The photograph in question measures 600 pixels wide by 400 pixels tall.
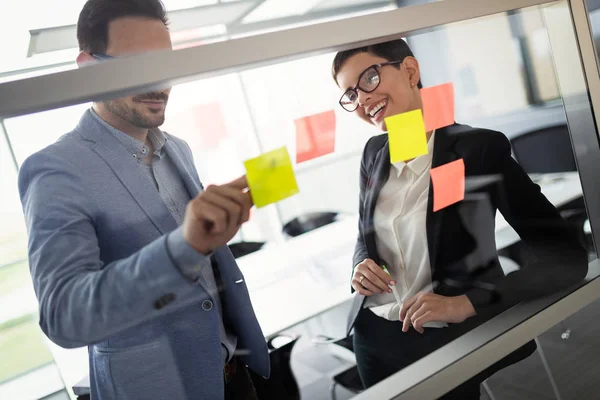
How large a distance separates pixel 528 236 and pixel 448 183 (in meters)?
0.30

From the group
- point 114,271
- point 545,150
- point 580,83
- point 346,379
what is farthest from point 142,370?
point 580,83

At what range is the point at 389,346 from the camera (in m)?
1.08

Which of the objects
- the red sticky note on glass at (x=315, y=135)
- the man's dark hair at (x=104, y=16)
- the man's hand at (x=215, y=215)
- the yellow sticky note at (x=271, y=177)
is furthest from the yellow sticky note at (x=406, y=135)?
the man's dark hair at (x=104, y=16)

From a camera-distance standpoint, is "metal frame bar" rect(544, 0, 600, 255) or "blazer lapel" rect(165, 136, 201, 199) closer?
"blazer lapel" rect(165, 136, 201, 199)

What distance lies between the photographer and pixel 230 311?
0.86 meters

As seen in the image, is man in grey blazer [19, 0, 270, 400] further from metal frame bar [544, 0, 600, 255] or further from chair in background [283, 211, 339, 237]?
metal frame bar [544, 0, 600, 255]

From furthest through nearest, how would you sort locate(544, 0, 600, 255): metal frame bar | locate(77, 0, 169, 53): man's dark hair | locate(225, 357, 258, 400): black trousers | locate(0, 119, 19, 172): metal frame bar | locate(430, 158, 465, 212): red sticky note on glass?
locate(544, 0, 600, 255): metal frame bar < locate(430, 158, 465, 212): red sticky note on glass < locate(225, 357, 258, 400): black trousers < locate(77, 0, 169, 53): man's dark hair < locate(0, 119, 19, 172): metal frame bar

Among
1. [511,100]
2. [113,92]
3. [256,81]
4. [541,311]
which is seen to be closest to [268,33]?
[256,81]

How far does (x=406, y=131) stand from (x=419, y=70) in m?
0.14

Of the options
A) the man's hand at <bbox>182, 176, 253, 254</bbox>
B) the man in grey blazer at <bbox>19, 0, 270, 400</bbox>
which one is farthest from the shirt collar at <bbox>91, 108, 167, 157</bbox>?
the man's hand at <bbox>182, 176, 253, 254</bbox>

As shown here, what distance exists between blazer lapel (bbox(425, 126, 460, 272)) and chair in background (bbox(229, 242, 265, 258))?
430mm

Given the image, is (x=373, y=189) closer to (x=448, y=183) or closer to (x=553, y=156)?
(x=448, y=183)

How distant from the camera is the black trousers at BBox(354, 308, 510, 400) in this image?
104 cm

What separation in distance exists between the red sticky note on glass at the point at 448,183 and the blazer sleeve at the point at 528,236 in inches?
3.4
